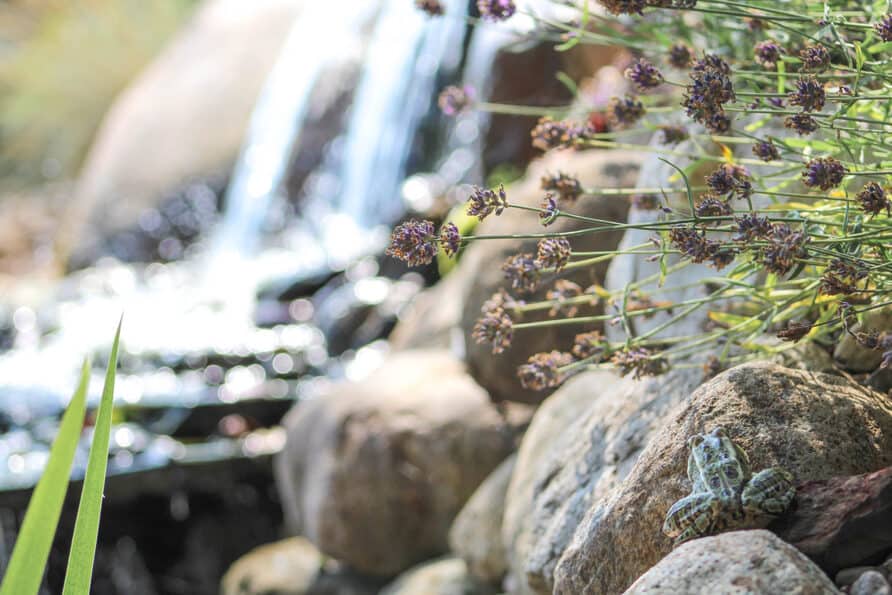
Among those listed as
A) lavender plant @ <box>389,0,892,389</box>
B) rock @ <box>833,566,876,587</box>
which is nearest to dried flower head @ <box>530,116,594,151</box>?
lavender plant @ <box>389,0,892,389</box>

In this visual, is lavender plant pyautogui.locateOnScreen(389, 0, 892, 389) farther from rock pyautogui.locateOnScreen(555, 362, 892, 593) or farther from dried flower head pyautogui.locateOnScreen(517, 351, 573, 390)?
rock pyautogui.locateOnScreen(555, 362, 892, 593)

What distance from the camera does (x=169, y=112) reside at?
1078cm

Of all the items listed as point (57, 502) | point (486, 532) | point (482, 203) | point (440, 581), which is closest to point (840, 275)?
point (482, 203)

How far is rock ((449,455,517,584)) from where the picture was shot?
322 cm

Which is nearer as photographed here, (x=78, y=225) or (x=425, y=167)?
(x=425, y=167)

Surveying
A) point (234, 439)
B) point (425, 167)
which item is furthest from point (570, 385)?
point (425, 167)

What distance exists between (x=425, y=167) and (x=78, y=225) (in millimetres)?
4130

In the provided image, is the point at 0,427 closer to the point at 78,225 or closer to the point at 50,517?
the point at 78,225

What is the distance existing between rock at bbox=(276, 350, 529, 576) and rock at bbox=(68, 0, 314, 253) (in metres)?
5.97

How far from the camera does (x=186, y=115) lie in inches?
416

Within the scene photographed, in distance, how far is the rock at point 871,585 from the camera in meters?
1.34

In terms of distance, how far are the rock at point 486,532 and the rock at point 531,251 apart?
481 mm

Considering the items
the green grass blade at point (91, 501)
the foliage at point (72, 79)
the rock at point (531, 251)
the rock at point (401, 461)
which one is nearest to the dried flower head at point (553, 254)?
the green grass blade at point (91, 501)

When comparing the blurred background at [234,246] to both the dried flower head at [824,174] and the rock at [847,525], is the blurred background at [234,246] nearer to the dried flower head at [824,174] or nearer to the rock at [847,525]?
the dried flower head at [824,174]
